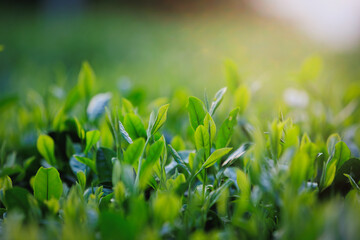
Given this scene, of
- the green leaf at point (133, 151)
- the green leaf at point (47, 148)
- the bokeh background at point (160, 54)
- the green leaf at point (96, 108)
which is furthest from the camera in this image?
the bokeh background at point (160, 54)

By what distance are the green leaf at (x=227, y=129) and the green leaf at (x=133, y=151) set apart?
0.25 m

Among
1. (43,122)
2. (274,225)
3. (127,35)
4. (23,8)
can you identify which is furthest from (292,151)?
(23,8)

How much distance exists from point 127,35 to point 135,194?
592 cm

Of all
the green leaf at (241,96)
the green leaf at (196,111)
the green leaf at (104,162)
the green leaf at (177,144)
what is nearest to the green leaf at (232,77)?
the green leaf at (241,96)

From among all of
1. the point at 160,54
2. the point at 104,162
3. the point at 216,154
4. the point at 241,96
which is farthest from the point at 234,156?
the point at 160,54

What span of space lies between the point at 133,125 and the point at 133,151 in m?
0.15

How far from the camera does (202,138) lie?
854 millimetres

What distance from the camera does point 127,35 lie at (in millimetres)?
6320

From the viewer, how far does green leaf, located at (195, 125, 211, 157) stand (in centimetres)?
84

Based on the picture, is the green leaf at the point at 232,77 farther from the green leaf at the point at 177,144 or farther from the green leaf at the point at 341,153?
the green leaf at the point at 341,153

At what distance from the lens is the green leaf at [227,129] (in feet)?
2.98

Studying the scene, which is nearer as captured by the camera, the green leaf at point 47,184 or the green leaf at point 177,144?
the green leaf at point 47,184

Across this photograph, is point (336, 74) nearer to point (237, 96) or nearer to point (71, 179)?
point (237, 96)

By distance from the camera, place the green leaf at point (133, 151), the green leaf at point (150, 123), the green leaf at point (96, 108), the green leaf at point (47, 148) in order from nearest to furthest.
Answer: the green leaf at point (133, 151) → the green leaf at point (150, 123) → the green leaf at point (47, 148) → the green leaf at point (96, 108)
